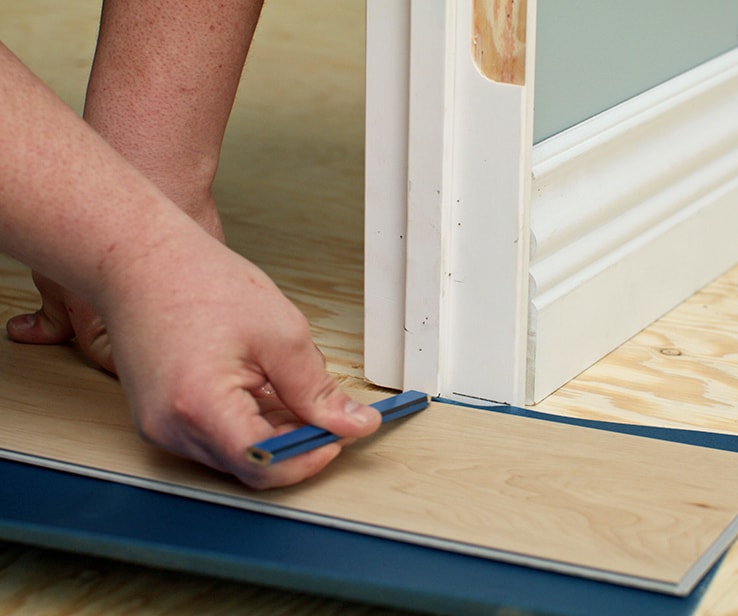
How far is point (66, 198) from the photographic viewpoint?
771 mm

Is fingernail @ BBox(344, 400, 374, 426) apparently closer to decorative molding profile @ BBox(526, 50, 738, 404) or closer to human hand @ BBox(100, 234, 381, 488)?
human hand @ BBox(100, 234, 381, 488)

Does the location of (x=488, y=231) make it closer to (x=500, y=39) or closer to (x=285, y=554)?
(x=500, y=39)

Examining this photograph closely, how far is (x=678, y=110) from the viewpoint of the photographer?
1364 mm

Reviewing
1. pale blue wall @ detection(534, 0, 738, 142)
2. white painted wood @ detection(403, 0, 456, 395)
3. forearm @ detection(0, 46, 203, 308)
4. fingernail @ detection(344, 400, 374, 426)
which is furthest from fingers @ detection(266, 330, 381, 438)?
pale blue wall @ detection(534, 0, 738, 142)

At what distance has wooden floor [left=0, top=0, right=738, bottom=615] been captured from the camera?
0.80m

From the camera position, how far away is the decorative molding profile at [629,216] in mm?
1116

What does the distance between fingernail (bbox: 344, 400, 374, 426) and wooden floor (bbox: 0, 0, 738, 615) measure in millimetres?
133

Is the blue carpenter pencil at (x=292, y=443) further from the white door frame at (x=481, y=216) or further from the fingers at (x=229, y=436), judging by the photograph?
the white door frame at (x=481, y=216)

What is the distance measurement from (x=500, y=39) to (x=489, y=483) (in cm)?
43

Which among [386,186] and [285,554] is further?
[386,186]

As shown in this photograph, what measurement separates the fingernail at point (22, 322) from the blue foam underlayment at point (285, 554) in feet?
1.14

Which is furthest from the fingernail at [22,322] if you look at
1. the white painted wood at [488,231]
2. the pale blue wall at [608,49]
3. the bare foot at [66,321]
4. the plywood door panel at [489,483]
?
the pale blue wall at [608,49]

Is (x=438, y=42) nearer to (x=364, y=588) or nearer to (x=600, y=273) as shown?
(x=600, y=273)

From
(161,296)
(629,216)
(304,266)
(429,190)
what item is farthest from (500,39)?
(304,266)
